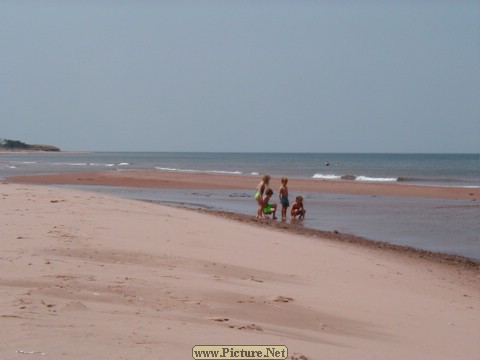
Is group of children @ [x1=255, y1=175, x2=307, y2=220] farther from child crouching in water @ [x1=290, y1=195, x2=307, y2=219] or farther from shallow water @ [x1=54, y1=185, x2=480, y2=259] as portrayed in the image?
shallow water @ [x1=54, y1=185, x2=480, y2=259]

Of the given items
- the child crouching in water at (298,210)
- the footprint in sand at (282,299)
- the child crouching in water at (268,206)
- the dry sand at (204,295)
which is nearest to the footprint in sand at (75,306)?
the dry sand at (204,295)

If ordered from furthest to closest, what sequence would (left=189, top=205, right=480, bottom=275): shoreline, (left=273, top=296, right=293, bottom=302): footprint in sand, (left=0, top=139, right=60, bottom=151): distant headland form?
(left=0, top=139, right=60, bottom=151): distant headland < (left=189, top=205, right=480, bottom=275): shoreline < (left=273, top=296, right=293, bottom=302): footprint in sand

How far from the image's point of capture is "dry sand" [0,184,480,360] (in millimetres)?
5180

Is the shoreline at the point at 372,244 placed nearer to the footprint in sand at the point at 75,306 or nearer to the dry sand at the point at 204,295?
the dry sand at the point at 204,295

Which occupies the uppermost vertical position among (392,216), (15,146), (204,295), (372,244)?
(15,146)

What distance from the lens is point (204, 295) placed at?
23.1ft

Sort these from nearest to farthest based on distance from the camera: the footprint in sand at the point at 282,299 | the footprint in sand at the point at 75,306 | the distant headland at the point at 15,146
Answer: the footprint in sand at the point at 75,306 < the footprint in sand at the point at 282,299 < the distant headland at the point at 15,146

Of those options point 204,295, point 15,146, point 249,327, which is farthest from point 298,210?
point 15,146

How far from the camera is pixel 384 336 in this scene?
21.6 feet

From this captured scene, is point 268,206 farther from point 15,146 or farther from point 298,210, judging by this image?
point 15,146

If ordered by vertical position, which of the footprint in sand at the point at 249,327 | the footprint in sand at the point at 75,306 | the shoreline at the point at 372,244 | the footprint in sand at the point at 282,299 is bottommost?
the shoreline at the point at 372,244

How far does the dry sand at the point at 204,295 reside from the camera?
5180 mm

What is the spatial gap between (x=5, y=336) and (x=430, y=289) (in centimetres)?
677

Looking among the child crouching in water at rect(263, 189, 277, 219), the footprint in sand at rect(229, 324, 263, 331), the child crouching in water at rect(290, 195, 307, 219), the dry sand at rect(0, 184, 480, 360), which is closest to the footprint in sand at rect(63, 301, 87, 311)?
the dry sand at rect(0, 184, 480, 360)
